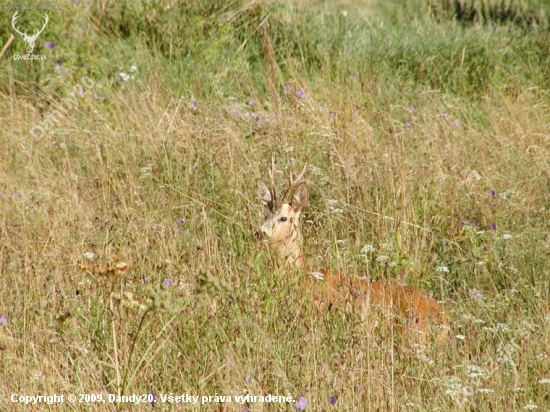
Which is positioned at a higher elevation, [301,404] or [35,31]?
[301,404]

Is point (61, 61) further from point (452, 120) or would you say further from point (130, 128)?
point (452, 120)

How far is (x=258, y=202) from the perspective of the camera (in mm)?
5516

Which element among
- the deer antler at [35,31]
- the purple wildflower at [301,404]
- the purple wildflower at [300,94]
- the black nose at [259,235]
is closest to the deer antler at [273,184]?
the black nose at [259,235]

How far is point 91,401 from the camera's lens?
318cm

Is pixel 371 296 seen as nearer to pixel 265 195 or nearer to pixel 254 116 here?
pixel 265 195

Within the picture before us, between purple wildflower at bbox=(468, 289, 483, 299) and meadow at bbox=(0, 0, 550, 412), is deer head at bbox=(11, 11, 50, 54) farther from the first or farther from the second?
purple wildflower at bbox=(468, 289, 483, 299)

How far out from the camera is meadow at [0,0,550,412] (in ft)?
11.2

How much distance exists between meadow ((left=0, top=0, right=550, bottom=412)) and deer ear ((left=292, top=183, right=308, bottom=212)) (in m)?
0.09

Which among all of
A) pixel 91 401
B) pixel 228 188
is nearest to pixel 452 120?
pixel 228 188

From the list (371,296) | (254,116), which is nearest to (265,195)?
(254,116)

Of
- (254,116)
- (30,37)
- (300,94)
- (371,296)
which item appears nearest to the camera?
(371,296)

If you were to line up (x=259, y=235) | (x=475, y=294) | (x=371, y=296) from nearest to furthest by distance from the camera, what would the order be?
(x=371, y=296) → (x=475, y=294) → (x=259, y=235)

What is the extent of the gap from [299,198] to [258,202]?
0.80 feet

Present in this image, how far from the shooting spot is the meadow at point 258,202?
3404 millimetres
